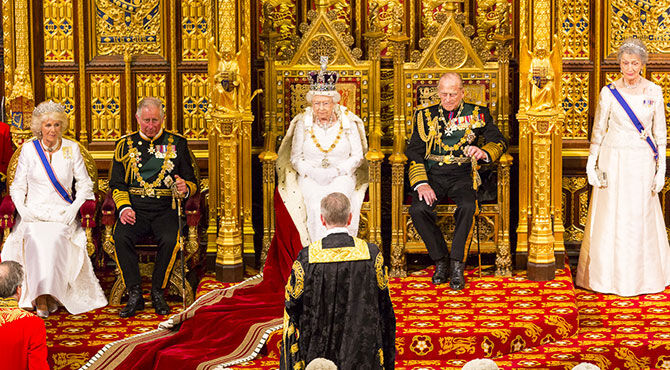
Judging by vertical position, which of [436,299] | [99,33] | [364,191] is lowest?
[436,299]

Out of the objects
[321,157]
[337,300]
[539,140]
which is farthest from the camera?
[321,157]

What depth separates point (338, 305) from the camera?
231 inches

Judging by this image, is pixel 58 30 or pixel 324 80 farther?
pixel 58 30

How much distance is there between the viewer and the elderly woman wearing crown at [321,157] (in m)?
8.77

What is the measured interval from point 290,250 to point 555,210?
1.97 meters

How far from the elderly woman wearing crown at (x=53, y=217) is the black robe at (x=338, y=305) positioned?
9.45ft

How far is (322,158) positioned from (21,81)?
2.48 metres

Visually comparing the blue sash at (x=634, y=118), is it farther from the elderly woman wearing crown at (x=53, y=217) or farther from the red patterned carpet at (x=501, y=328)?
the elderly woman wearing crown at (x=53, y=217)

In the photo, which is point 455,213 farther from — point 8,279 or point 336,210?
point 8,279

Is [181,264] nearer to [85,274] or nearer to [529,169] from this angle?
[85,274]

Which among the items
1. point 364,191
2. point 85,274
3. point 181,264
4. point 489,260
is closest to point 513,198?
point 489,260

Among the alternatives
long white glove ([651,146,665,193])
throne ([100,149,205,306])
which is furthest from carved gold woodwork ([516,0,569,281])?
throne ([100,149,205,306])

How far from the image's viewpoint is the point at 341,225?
19.1 feet

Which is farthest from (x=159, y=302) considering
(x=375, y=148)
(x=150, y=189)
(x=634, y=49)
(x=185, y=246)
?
(x=634, y=49)
